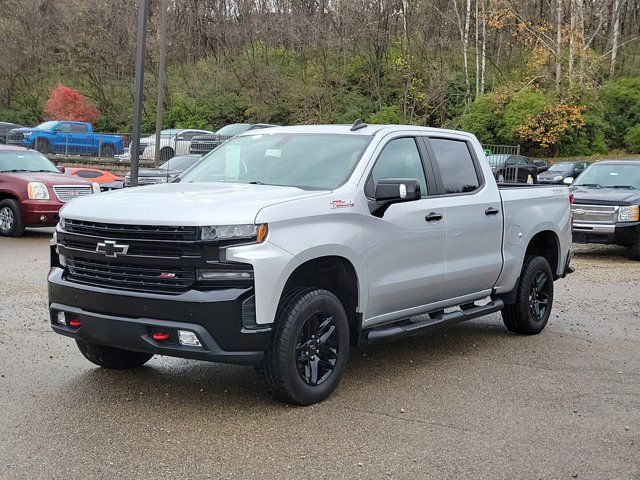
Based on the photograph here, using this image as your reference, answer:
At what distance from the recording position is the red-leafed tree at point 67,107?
5219 centimetres

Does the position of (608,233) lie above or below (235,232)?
below

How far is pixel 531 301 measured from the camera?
27.8 ft

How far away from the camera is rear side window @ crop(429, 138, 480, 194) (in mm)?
7340

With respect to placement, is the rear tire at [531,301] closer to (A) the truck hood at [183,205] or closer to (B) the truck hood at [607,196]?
(A) the truck hood at [183,205]

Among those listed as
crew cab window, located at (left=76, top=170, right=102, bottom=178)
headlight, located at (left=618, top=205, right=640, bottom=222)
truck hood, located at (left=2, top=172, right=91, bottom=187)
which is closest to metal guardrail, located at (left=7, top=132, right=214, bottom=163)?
crew cab window, located at (left=76, top=170, right=102, bottom=178)

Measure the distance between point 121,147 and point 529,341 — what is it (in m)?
32.1

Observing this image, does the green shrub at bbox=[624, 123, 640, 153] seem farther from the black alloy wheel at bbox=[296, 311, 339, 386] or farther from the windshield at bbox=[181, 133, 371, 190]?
the black alloy wheel at bbox=[296, 311, 339, 386]

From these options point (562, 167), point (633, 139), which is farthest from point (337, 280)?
point (633, 139)

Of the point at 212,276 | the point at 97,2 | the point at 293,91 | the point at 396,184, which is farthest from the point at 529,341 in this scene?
the point at 97,2

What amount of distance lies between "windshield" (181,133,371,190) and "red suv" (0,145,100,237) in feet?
31.3

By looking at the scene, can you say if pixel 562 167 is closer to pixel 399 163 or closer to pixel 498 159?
pixel 498 159

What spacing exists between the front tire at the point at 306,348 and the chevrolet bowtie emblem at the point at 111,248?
106 cm

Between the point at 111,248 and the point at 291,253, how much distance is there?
1.16m

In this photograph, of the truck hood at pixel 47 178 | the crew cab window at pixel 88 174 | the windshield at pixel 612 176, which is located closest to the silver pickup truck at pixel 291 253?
the windshield at pixel 612 176
